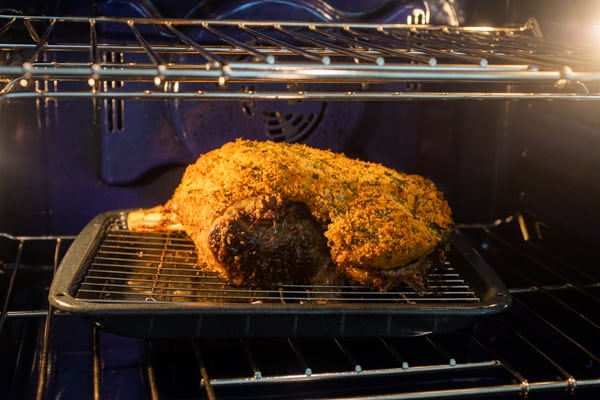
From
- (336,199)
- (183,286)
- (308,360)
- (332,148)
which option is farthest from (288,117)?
(308,360)

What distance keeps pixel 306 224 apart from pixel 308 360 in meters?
0.33

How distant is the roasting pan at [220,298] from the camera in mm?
1546

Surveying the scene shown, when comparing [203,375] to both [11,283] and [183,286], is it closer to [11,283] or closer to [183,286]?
[183,286]

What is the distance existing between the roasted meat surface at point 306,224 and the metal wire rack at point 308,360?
6.5 inches

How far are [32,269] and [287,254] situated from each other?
2.62 feet

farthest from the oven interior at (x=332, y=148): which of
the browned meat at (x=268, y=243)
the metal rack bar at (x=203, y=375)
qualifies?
the browned meat at (x=268, y=243)

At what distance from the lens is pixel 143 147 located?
6.91 ft

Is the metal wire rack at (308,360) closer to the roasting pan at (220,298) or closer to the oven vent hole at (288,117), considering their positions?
the roasting pan at (220,298)

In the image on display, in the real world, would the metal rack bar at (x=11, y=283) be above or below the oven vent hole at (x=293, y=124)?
below

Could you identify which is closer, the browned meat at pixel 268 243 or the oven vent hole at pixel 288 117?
the browned meat at pixel 268 243

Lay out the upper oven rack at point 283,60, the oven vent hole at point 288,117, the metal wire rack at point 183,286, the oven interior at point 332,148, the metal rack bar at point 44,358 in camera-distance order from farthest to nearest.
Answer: the oven vent hole at point 288,117, the metal wire rack at point 183,286, the oven interior at point 332,148, the metal rack bar at point 44,358, the upper oven rack at point 283,60

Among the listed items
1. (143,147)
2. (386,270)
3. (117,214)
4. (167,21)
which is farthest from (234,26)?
(386,270)

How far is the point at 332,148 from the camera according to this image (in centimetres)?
220

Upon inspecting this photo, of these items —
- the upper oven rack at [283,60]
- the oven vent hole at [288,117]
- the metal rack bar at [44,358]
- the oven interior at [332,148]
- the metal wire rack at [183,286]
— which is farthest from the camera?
the oven vent hole at [288,117]
